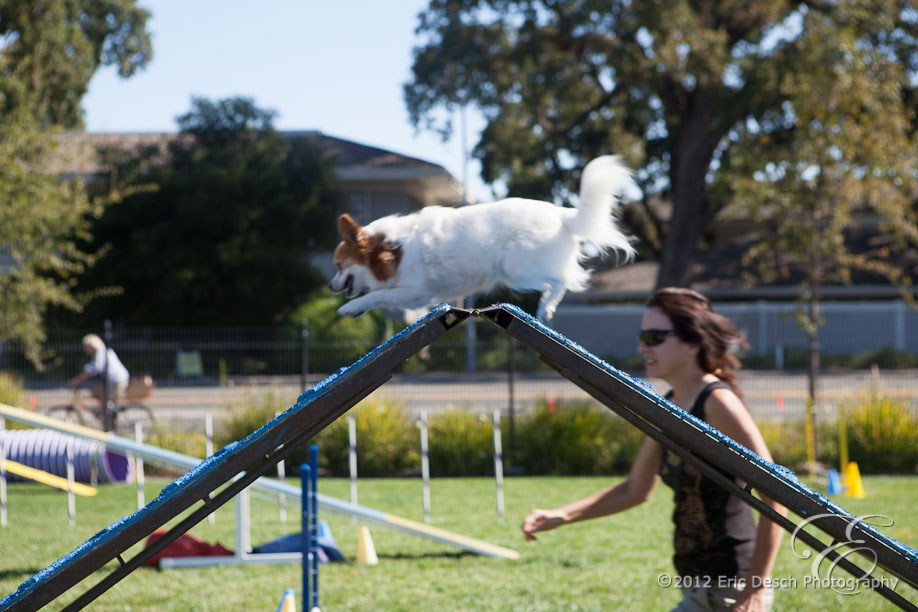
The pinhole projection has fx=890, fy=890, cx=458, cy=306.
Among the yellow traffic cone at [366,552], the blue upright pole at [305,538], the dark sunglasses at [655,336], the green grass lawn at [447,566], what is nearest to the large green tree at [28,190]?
the green grass lawn at [447,566]

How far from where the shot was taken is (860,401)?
40.4ft

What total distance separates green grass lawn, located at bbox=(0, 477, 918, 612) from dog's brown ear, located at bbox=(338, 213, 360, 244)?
14.1 feet

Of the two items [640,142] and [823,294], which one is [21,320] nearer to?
[640,142]

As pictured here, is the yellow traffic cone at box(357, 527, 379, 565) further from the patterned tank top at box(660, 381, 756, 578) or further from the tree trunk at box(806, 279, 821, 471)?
the tree trunk at box(806, 279, 821, 471)

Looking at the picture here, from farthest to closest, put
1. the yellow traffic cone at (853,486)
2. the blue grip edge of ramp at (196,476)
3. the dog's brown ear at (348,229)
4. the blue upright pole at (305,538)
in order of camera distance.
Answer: the yellow traffic cone at (853,486), the blue upright pole at (305,538), the dog's brown ear at (348,229), the blue grip edge of ramp at (196,476)

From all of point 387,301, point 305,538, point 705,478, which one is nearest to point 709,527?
point 705,478

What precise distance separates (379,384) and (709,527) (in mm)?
1691

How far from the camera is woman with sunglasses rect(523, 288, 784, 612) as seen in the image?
287 cm

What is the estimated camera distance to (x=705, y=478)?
2.99 m

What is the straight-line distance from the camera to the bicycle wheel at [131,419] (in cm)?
1320

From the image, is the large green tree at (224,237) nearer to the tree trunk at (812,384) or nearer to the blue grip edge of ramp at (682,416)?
the tree trunk at (812,384)

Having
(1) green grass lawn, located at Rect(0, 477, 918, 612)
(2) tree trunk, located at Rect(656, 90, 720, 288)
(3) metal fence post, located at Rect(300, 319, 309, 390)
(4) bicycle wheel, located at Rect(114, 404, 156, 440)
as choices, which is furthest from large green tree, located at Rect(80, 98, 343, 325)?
(1) green grass lawn, located at Rect(0, 477, 918, 612)

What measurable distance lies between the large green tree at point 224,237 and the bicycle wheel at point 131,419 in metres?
10.4

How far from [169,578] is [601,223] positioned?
5830 mm
